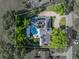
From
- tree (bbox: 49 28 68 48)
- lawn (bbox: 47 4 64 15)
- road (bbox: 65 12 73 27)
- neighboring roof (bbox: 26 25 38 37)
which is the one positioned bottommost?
tree (bbox: 49 28 68 48)

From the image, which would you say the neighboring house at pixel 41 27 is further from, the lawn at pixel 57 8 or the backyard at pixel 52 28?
the lawn at pixel 57 8

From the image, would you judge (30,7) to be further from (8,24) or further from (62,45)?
(62,45)

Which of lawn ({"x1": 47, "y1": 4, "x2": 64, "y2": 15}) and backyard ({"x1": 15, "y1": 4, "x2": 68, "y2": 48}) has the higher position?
lawn ({"x1": 47, "y1": 4, "x2": 64, "y2": 15})

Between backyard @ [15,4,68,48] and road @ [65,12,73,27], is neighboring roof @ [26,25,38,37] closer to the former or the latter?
backyard @ [15,4,68,48]

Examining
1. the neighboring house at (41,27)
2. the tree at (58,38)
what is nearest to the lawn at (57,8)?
the neighboring house at (41,27)

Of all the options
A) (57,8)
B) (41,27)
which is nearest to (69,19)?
(57,8)

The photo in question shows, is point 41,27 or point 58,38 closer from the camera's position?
point 58,38

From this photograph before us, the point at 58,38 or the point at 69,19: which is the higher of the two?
the point at 69,19

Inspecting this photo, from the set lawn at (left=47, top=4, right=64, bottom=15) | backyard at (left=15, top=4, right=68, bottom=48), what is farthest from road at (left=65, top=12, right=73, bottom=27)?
lawn at (left=47, top=4, right=64, bottom=15)

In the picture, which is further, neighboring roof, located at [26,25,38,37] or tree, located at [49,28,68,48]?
neighboring roof, located at [26,25,38,37]

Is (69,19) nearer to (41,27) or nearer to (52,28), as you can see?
(52,28)

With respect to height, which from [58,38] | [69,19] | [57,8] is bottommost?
[58,38]
